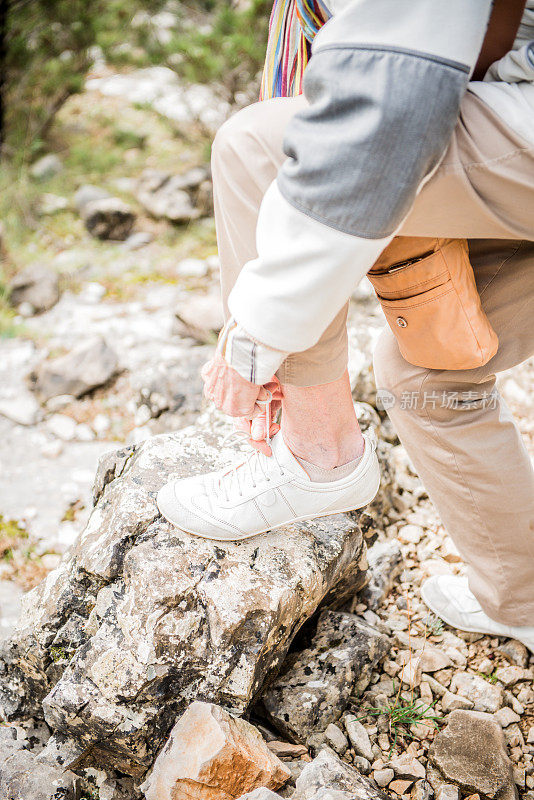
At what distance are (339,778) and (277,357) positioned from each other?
0.93 m

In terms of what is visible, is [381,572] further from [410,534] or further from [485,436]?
[485,436]

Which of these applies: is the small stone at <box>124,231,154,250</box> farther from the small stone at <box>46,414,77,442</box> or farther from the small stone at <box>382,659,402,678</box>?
the small stone at <box>382,659,402,678</box>

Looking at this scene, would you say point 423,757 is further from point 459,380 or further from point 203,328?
point 203,328

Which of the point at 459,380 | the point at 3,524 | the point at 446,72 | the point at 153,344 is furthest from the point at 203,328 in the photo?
the point at 446,72

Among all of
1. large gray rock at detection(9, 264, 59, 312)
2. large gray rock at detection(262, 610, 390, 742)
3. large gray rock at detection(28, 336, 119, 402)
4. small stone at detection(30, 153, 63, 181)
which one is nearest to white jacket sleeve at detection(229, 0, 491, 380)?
large gray rock at detection(262, 610, 390, 742)

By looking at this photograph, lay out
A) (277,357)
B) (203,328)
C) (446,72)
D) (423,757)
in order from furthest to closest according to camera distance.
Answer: (203,328)
(423,757)
(277,357)
(446,72)

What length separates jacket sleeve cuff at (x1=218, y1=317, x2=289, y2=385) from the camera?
1.13 metres

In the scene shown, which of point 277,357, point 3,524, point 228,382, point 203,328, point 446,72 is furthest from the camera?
point 203,328

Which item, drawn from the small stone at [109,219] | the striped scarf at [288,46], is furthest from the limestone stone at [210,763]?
the small stone at [109,219]

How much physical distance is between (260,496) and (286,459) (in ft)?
0.38

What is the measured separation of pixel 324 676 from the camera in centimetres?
167

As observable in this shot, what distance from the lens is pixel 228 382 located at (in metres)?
1.28

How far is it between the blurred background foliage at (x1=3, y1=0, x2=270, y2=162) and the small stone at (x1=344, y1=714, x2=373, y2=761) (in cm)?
559

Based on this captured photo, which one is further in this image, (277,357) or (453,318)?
(453,318)
